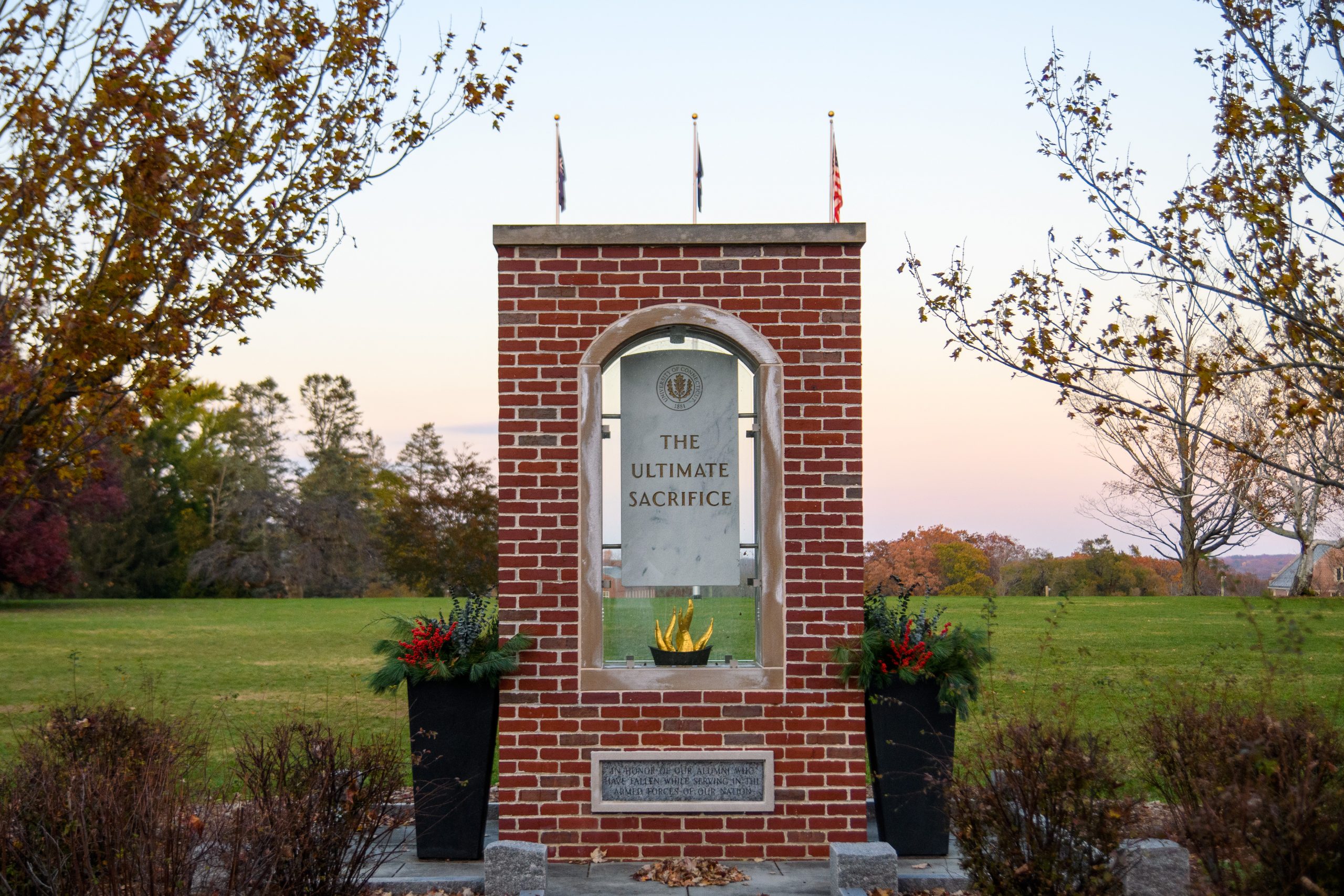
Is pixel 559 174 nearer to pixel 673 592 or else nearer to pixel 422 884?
pixel 673 592

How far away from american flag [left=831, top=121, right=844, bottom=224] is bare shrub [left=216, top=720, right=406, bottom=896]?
160 inches

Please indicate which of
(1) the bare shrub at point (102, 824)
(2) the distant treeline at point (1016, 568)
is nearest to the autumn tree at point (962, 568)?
(2) the distant treeline at point (1016, 568)

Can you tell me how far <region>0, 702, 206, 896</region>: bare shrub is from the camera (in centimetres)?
418

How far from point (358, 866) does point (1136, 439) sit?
23.7 meters

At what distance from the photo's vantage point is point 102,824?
175 inches

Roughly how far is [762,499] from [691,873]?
2106mm

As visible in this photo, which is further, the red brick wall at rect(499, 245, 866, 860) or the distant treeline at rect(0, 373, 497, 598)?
the distant treeline at rect(0, 373, 497, 598)

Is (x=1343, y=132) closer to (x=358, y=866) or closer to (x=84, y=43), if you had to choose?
(x=358, y=866)

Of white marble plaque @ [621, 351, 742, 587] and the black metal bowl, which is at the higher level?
white marble plaque @ [621, 351, 742, 587]

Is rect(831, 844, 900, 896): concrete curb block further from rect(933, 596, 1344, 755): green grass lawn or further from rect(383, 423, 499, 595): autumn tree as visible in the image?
rect(383, 423, 499, 595): autumn tree

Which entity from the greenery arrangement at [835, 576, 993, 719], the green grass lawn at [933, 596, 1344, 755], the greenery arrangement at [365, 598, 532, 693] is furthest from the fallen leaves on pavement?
the green grass lawn at [933, 596, 1344, 755]

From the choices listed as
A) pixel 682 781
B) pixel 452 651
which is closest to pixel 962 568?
pixel 682 781

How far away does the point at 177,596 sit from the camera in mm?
40281

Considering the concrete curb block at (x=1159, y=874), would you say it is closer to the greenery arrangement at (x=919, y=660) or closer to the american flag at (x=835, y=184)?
the greenery arrangement at (x=919, y=660)
